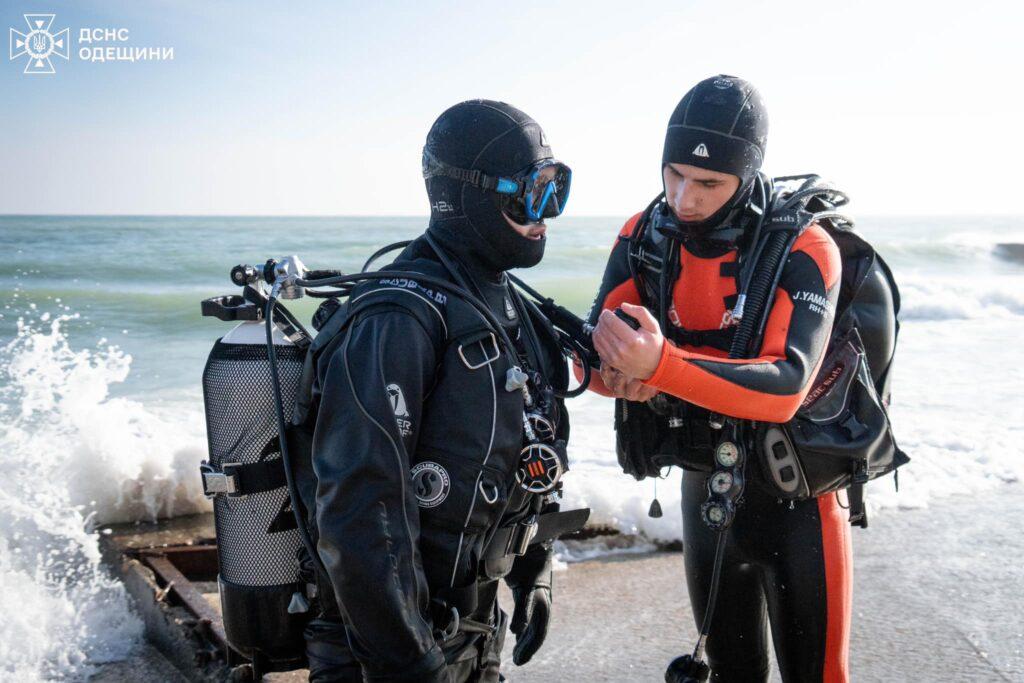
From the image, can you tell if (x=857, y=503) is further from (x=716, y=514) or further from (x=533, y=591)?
(x=533, y=591)

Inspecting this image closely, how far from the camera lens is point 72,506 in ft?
18.4

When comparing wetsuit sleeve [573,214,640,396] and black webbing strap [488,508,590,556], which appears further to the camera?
wetsuit sleeve [573,214,640,396]

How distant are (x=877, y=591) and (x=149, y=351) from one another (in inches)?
420

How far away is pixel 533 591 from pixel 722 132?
1.41m

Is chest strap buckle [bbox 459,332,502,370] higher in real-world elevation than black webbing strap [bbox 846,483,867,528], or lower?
higher

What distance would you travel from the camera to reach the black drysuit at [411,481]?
1.84m

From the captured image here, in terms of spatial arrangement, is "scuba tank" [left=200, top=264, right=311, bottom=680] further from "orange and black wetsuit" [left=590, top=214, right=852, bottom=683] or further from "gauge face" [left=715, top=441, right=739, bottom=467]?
"gauge face" [left=715, top=441, right=739, bottom=467]

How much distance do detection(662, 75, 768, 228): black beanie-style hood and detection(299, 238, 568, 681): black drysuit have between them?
869 millimetres

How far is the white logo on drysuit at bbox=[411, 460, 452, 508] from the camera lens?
78.3 inches

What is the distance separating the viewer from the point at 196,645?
3.77 m

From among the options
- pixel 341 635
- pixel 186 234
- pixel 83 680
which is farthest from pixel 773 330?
pixel 186 234

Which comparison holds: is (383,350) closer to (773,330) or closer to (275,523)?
(275,523)

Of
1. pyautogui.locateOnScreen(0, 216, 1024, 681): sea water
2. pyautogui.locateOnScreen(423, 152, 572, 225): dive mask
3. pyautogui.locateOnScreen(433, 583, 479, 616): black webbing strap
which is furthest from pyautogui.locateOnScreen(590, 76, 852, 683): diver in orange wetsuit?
pyautogui.locateOnScreen(0, 216, 1024, 681): sea water

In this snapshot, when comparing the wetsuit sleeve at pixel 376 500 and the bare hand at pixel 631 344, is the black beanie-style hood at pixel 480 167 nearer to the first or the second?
the bare hand at pixel 631 344
